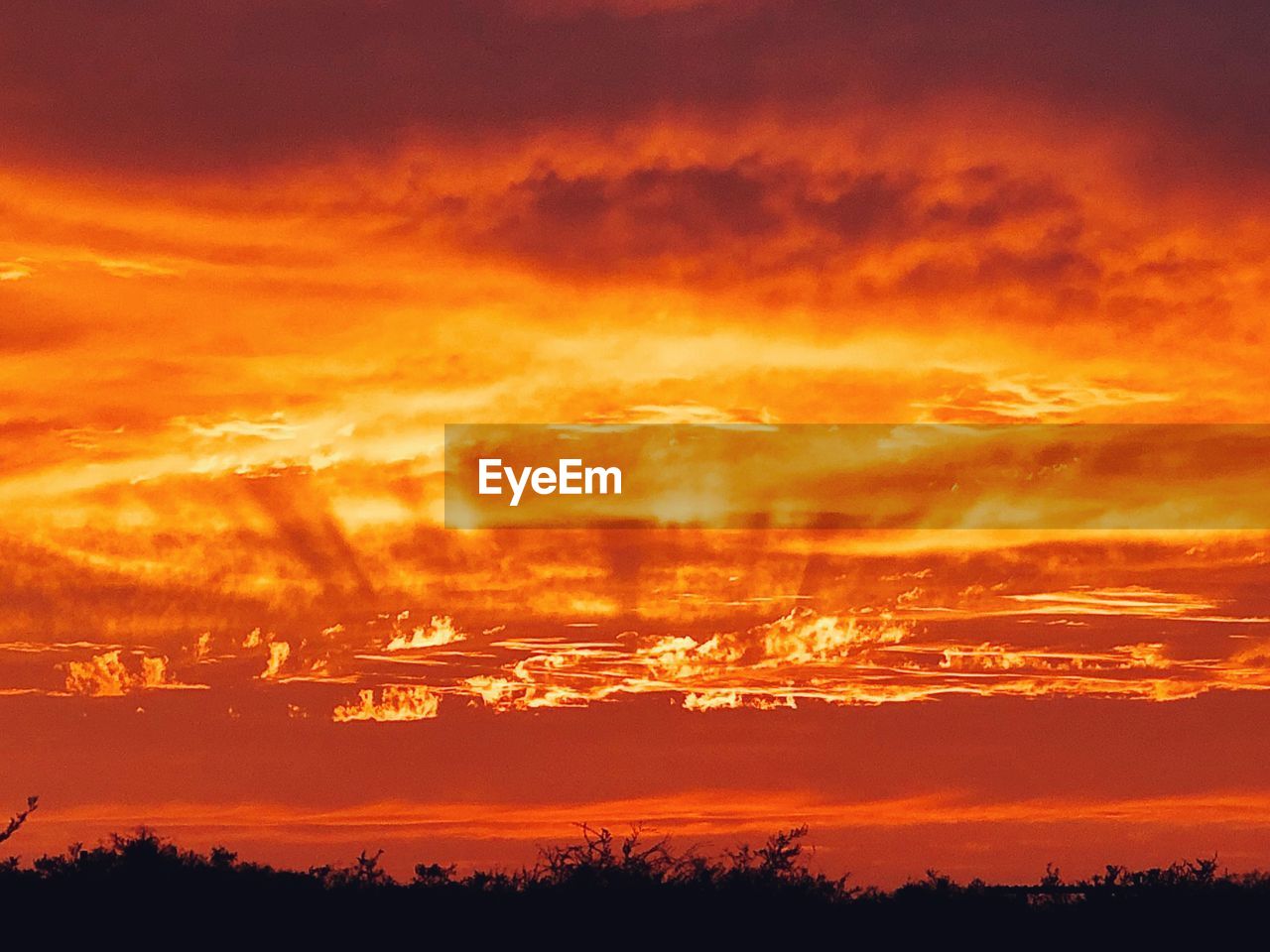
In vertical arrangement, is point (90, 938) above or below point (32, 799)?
below

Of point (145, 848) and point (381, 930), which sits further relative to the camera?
point (145, 848)

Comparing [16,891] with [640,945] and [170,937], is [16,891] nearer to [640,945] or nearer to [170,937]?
[170,937]

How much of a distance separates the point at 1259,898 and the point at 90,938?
23349 mm

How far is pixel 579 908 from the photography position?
39.0 meters

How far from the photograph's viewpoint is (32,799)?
3778 cm

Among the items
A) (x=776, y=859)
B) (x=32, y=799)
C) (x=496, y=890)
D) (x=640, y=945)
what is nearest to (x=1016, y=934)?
(x=776, y=859)

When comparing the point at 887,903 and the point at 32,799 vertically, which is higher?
the point at 32,799

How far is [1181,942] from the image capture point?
40.3 metres

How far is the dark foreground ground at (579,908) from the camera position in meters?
38.4

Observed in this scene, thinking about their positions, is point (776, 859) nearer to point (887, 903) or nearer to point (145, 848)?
point (887, 903)

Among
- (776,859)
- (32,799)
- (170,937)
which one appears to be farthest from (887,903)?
(32,799)

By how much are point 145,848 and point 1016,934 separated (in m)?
17.5

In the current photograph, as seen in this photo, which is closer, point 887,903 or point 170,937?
point 170,937

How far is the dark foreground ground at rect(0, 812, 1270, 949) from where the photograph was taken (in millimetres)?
38406
